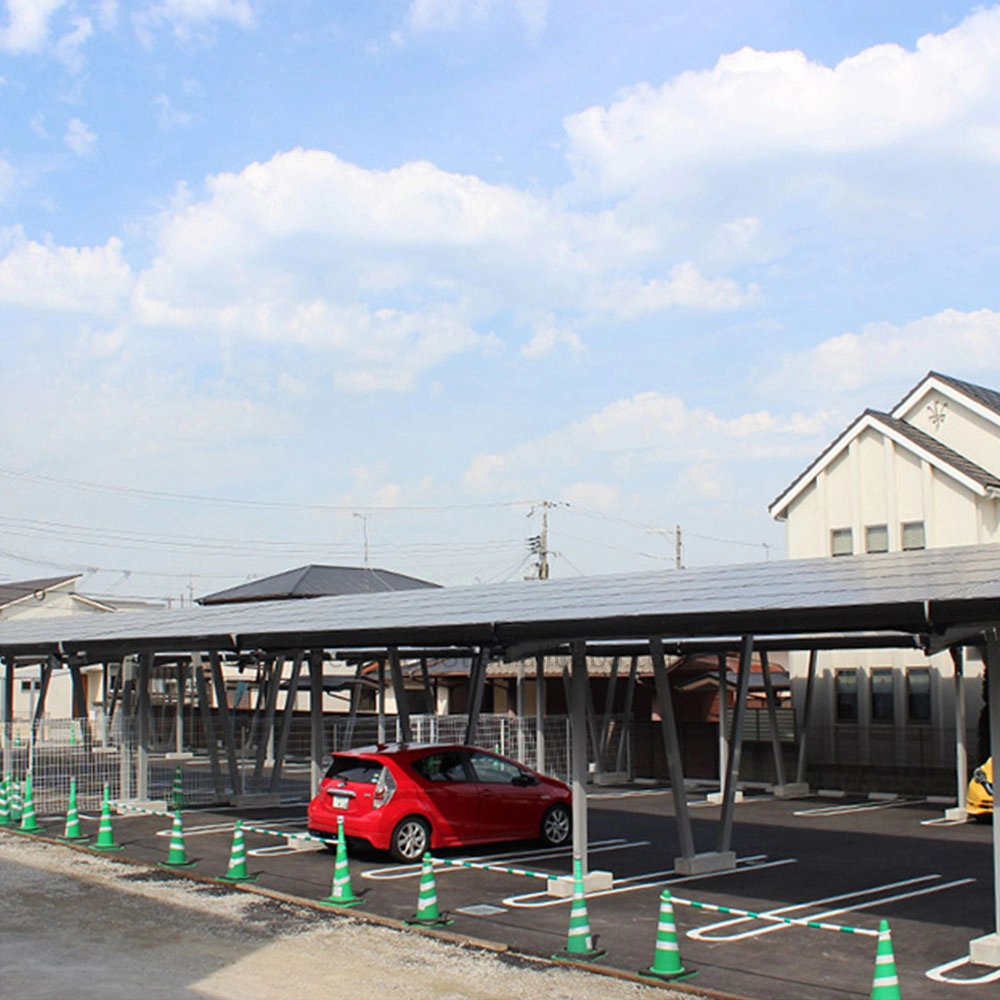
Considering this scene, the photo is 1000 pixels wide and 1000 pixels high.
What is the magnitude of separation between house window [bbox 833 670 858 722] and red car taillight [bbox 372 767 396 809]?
15381 millimetres

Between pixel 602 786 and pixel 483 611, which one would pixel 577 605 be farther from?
pixel 602 786

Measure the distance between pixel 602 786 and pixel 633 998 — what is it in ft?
63.9

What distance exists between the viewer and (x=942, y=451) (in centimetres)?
2759

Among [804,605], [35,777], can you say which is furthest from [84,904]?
[35,777]

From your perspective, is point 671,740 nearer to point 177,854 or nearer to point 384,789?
point 384,789

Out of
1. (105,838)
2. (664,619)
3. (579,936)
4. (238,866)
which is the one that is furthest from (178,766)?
(579,936)

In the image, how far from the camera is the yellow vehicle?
69.1 feet

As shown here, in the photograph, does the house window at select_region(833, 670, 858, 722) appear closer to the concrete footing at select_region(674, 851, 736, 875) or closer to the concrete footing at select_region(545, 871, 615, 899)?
the concrete footing at select_region(674, 851, 736, 875)

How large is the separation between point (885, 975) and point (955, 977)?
8.03ft

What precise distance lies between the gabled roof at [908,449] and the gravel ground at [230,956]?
18741 mm

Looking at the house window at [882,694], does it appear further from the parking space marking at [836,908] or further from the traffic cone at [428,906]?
the traffic cone at [428,906]

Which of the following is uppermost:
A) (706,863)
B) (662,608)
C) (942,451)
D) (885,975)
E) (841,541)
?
(942,451)

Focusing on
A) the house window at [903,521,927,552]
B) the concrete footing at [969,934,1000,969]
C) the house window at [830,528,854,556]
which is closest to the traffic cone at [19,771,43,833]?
the concrete footing at [969,934,1000,969]

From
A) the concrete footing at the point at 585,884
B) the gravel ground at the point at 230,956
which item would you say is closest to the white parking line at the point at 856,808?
the concrete footing at the point at 585,884
